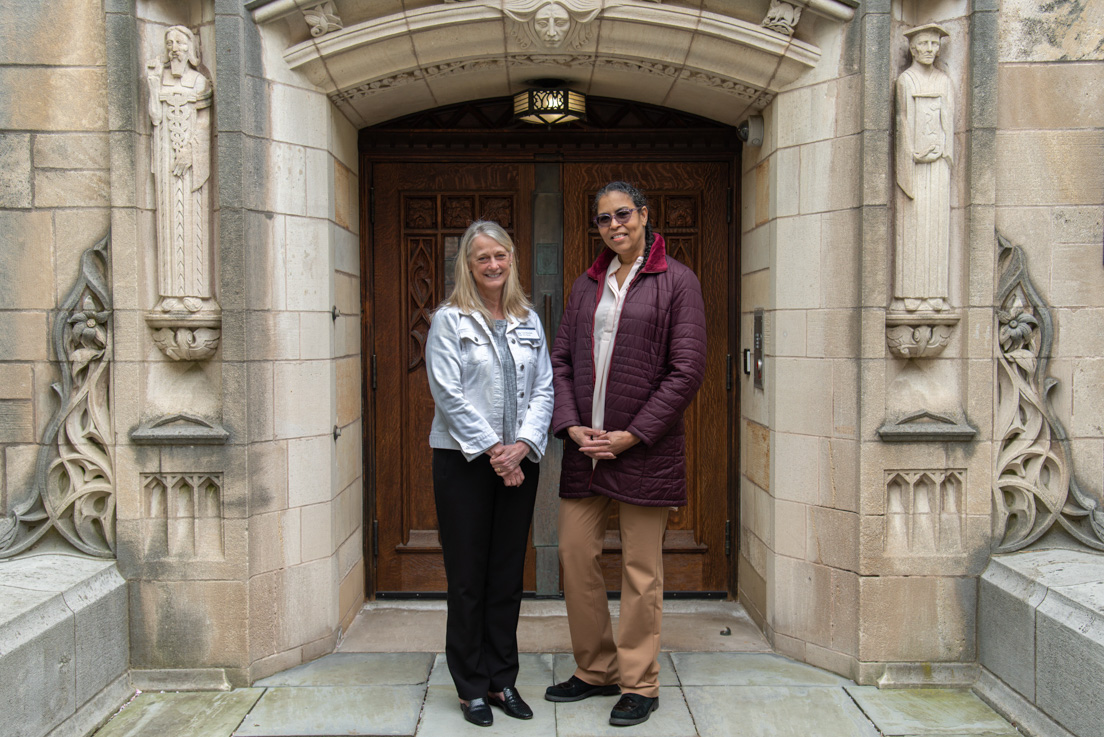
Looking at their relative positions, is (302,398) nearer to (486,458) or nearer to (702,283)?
(486,458)

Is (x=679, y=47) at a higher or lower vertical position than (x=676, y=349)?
higher

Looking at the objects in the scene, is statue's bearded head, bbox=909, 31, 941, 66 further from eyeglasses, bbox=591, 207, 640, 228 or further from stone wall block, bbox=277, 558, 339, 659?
stone wall block, bbox=277, 558, 339, 659

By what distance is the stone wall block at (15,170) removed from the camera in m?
3.49

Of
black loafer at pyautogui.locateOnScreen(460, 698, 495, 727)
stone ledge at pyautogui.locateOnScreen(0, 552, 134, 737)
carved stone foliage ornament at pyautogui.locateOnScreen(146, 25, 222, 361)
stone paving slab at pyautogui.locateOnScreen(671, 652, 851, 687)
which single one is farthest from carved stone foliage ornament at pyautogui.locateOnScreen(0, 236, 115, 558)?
stone paving slab at pyautogui.locateOnScreen(671, 652, 851, 687)

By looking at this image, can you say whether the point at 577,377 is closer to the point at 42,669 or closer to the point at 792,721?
the point at 792,721

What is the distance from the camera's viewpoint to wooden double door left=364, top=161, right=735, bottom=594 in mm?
4352

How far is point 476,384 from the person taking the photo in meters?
3.06

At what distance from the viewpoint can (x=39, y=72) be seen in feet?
11.4

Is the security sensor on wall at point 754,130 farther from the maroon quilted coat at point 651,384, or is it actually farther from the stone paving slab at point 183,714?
the stone paving slab at point 183,714

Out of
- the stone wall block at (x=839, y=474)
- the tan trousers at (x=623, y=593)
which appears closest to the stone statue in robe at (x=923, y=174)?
the stone wall block at (x=839, y=474)

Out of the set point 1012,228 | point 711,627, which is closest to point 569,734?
point 711,627

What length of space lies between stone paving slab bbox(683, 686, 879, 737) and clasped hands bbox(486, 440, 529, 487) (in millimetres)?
1184

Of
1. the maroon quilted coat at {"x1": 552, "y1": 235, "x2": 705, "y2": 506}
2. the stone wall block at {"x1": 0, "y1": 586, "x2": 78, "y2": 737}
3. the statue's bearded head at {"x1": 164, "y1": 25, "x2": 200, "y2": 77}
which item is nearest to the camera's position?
the stone wall block at {"x1": 0, "y1": 586, "x2": 78, "y2": 737}

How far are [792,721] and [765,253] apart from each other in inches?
81.6
